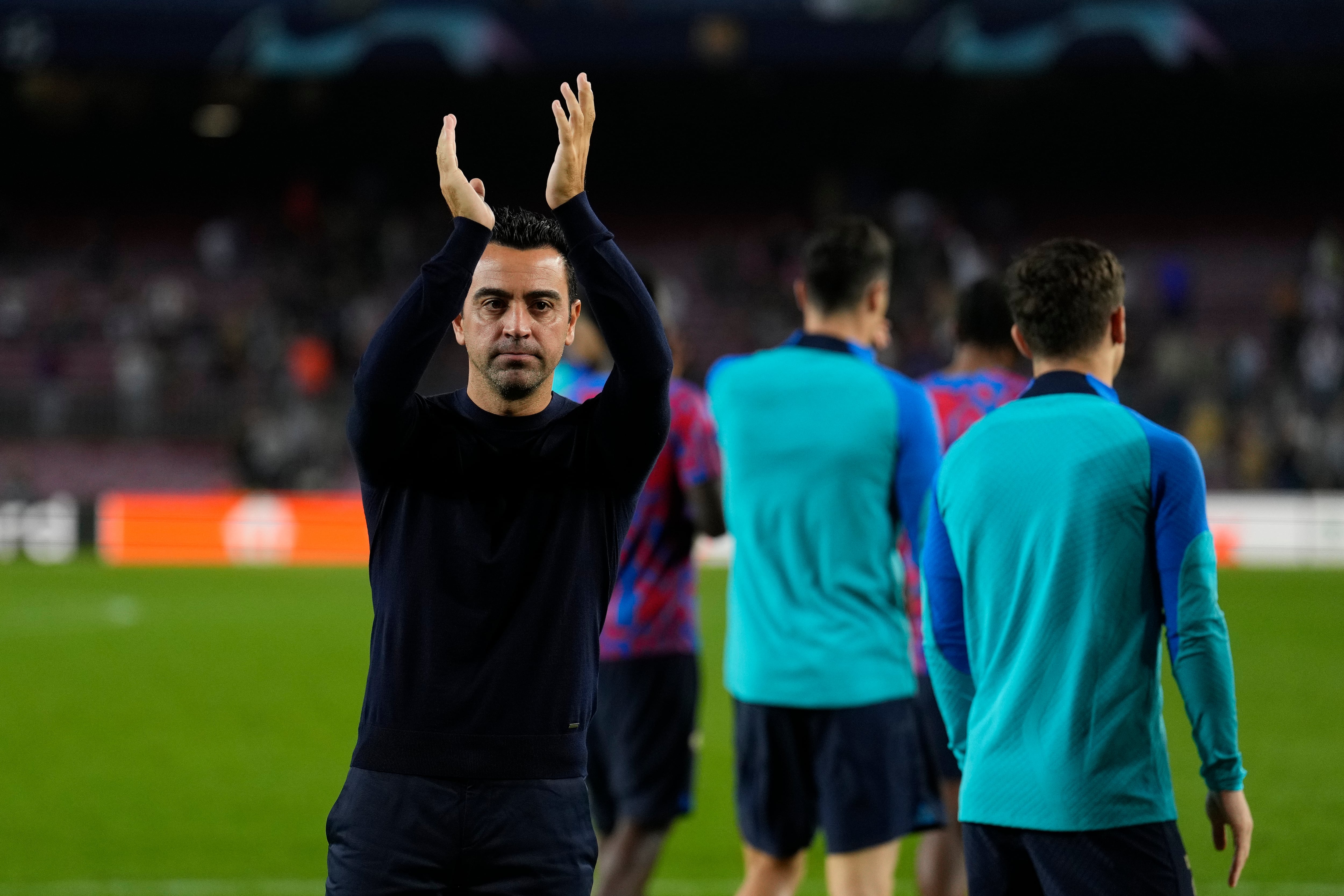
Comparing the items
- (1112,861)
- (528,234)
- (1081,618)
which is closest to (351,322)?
(528,234)

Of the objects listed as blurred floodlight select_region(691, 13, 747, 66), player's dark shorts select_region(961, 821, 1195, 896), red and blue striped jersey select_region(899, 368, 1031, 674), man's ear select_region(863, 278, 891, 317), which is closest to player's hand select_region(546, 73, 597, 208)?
player's dark shorts select_region(961, 821, 1195, 896)

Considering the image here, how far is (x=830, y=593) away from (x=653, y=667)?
0.77 metres

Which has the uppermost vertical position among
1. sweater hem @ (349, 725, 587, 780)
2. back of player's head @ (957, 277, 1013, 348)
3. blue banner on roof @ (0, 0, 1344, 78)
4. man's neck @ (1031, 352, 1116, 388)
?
blue banner on roof @ (0, 0, 1344, 78)

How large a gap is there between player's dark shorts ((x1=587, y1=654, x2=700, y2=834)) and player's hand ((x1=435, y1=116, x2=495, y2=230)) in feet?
7.53

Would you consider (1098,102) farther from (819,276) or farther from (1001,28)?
(819,276)

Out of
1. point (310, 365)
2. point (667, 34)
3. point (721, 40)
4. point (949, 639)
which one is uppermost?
point (667, 34)

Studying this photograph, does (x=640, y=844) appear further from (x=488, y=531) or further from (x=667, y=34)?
(x=667, y=34)

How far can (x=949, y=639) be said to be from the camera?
3416 mm

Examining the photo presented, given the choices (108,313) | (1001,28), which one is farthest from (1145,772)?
(108,313)

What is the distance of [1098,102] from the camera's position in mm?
30219

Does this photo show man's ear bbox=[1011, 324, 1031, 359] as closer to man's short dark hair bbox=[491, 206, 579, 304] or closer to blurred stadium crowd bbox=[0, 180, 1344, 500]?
man's short dark hair bbox=[491, 206, 579, 304]

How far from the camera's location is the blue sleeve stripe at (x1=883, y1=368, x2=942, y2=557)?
4316 millimetres

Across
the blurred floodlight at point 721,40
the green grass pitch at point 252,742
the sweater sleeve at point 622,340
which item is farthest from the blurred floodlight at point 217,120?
the sweater sleeve at point 622,340

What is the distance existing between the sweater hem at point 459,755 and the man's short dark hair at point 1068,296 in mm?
1293
